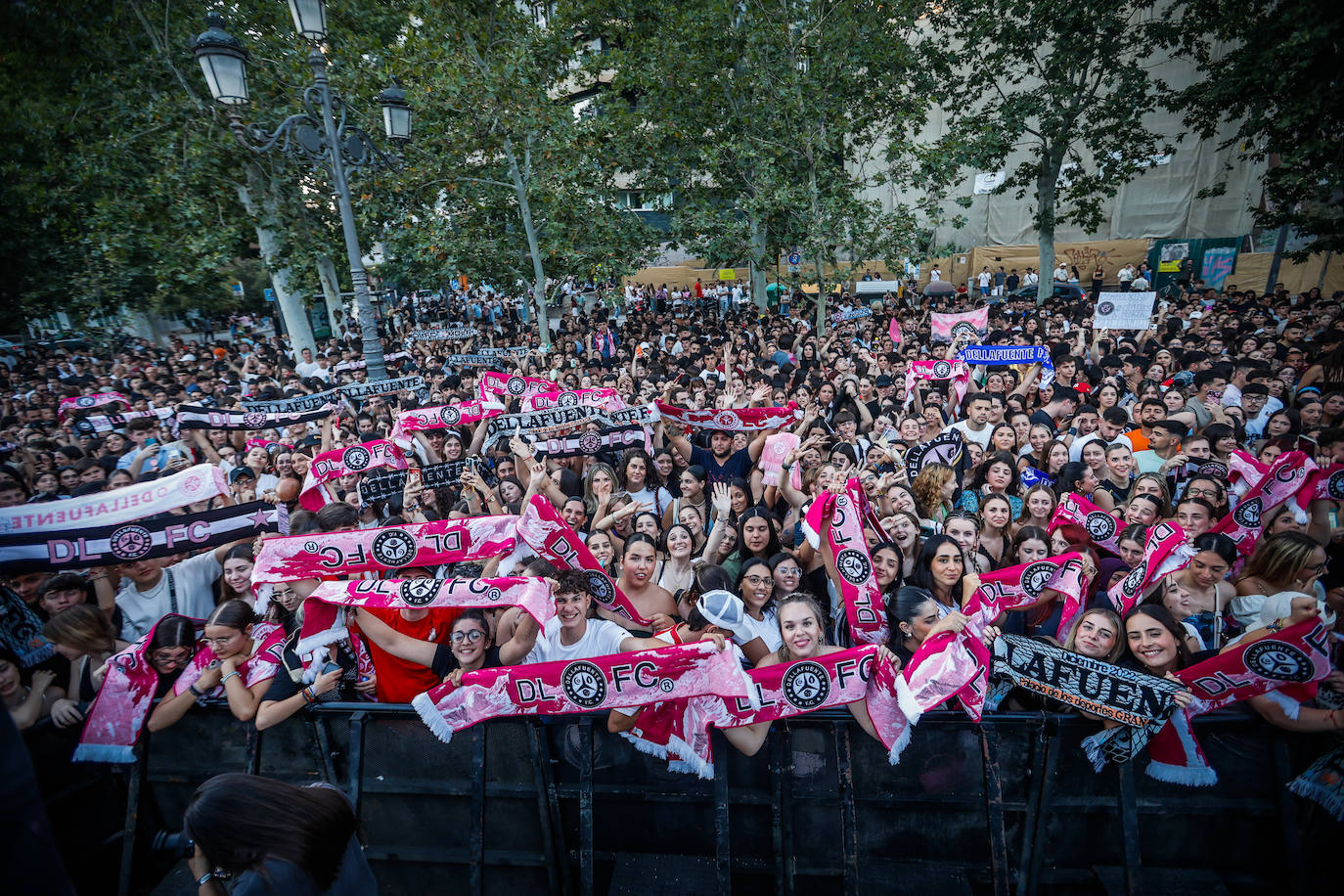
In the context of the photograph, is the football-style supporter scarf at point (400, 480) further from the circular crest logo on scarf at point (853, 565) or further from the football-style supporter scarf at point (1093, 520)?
the football-style supporter scarf at point (1093, 520)

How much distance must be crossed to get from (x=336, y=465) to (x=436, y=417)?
1.44 meters

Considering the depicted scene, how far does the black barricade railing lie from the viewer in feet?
10.5

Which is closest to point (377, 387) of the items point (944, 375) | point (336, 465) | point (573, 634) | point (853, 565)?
point (336, 465)

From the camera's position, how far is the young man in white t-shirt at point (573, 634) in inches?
151

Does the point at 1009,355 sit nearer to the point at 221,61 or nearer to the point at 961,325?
the point at 961,325

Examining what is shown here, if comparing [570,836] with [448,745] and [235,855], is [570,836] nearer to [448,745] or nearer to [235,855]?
[448,745]

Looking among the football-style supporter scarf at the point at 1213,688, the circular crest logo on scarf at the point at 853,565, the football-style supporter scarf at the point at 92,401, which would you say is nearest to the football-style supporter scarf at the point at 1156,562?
the football-style supporter scarf at the point at 1213,688

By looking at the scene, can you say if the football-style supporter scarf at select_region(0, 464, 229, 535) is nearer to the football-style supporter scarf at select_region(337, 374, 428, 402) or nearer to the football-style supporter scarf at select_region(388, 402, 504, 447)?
the football-style supporter scarf at select_region(388, 402, 504, 447)

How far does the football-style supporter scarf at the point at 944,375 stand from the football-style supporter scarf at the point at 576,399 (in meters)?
4.52

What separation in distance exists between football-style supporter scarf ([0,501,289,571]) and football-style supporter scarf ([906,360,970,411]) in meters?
8.28

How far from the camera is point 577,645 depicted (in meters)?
3.88

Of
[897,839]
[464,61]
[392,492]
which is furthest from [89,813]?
[464,61]

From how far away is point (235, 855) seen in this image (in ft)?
6.27

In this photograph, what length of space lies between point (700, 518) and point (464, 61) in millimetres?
13658
